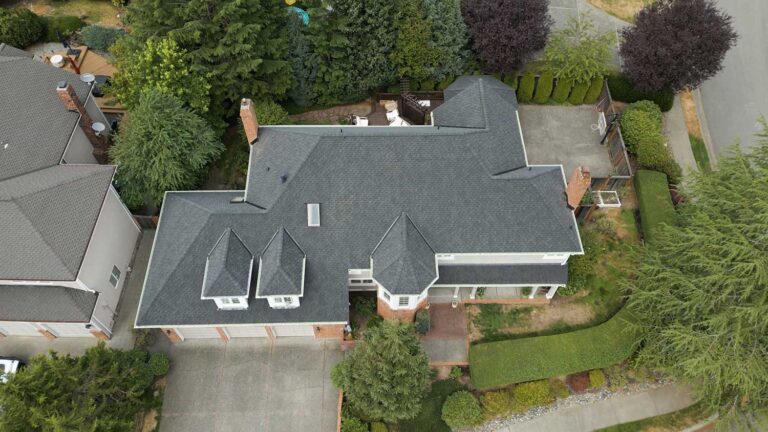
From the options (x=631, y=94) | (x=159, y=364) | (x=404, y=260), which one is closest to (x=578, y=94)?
(x=631, y=94)

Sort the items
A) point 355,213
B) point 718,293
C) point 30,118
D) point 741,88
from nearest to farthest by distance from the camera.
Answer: point 718,293 → point 355,213 → point 30,118 → point 741,88

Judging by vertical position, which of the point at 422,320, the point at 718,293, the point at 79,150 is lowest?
the point at 422,320

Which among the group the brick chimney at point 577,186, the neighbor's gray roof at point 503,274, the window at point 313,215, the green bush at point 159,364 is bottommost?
the green bush at point 159,364

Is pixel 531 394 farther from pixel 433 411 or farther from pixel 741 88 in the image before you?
pixel 741 88

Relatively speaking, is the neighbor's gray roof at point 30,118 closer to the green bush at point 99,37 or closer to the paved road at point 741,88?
the green bush at point 99,37

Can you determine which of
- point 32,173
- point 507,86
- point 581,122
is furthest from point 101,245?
point 581,122

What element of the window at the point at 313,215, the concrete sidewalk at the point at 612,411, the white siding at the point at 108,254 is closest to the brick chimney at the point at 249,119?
the window at the point at 313,215
